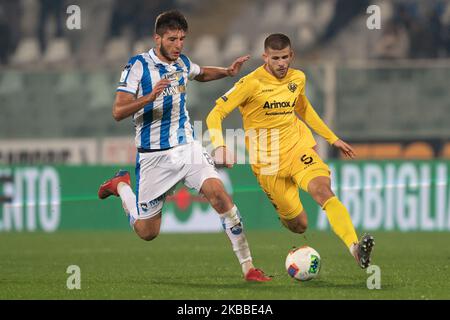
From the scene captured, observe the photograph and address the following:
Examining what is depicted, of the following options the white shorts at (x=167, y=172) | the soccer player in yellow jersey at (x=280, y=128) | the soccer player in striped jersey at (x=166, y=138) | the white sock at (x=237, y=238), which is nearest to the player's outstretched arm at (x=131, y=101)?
the soccer player in striped jersey at (x=166, y=138)

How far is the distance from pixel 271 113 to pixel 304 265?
183 cm

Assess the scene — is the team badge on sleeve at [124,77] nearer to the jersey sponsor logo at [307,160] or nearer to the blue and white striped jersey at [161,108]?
the blue and white striped jersey at [161,108]

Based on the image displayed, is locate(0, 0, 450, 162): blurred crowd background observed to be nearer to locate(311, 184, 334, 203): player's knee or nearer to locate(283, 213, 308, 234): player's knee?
locate(283, 213, 308, 234): player's knee

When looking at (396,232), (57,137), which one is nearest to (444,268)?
(396,232)

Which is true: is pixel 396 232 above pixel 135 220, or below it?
below

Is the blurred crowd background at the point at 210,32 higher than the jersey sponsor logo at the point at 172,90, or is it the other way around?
the blurred crowd background at the point at 210,32

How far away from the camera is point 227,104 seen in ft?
32.0

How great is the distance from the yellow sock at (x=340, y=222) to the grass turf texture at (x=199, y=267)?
373mm

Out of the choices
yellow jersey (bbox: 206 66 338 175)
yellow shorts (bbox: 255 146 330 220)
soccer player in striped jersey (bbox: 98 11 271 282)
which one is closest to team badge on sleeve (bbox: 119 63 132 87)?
soccer player in striped jersey (bbox: 98 11 271 282)

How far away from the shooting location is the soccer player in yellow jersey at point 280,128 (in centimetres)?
970

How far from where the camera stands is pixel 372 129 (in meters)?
20.1
